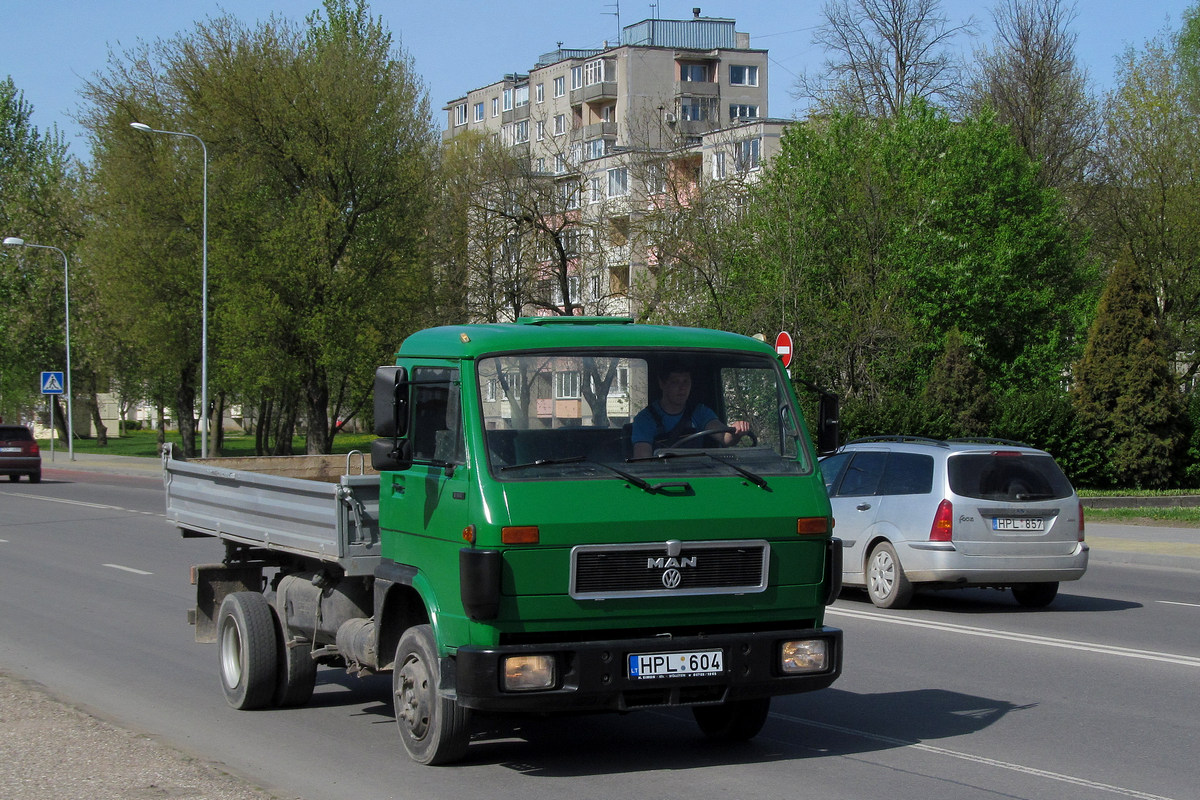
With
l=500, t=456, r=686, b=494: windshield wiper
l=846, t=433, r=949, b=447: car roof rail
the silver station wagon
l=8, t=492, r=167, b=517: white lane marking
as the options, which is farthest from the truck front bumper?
l=8, t=492, r=167, b=517: white lane marking

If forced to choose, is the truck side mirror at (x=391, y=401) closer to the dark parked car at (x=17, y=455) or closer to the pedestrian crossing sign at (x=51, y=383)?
the dark parked car at (x=17, y=455)

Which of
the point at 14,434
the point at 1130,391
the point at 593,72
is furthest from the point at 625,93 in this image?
the point at 1130,391

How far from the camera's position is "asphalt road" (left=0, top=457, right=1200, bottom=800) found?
6250 mm

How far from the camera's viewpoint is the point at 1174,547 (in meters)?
19.2

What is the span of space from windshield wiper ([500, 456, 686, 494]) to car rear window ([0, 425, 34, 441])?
3418cm

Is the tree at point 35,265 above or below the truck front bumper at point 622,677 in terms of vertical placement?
above

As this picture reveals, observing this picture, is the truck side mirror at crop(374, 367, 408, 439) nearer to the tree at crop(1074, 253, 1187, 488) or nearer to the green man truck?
the green man truck

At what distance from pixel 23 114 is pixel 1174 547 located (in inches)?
2675

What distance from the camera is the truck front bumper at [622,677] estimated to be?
5875 millimetres

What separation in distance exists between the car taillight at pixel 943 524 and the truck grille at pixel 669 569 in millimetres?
6746

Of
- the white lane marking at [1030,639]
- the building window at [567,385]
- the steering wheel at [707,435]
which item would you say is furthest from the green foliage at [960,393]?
the building window at [567,385]

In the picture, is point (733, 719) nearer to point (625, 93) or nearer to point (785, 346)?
point (785, 346)

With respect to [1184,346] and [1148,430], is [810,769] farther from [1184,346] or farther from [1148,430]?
[1184,346]

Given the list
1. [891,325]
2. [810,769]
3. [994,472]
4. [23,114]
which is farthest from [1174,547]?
[23,114]
